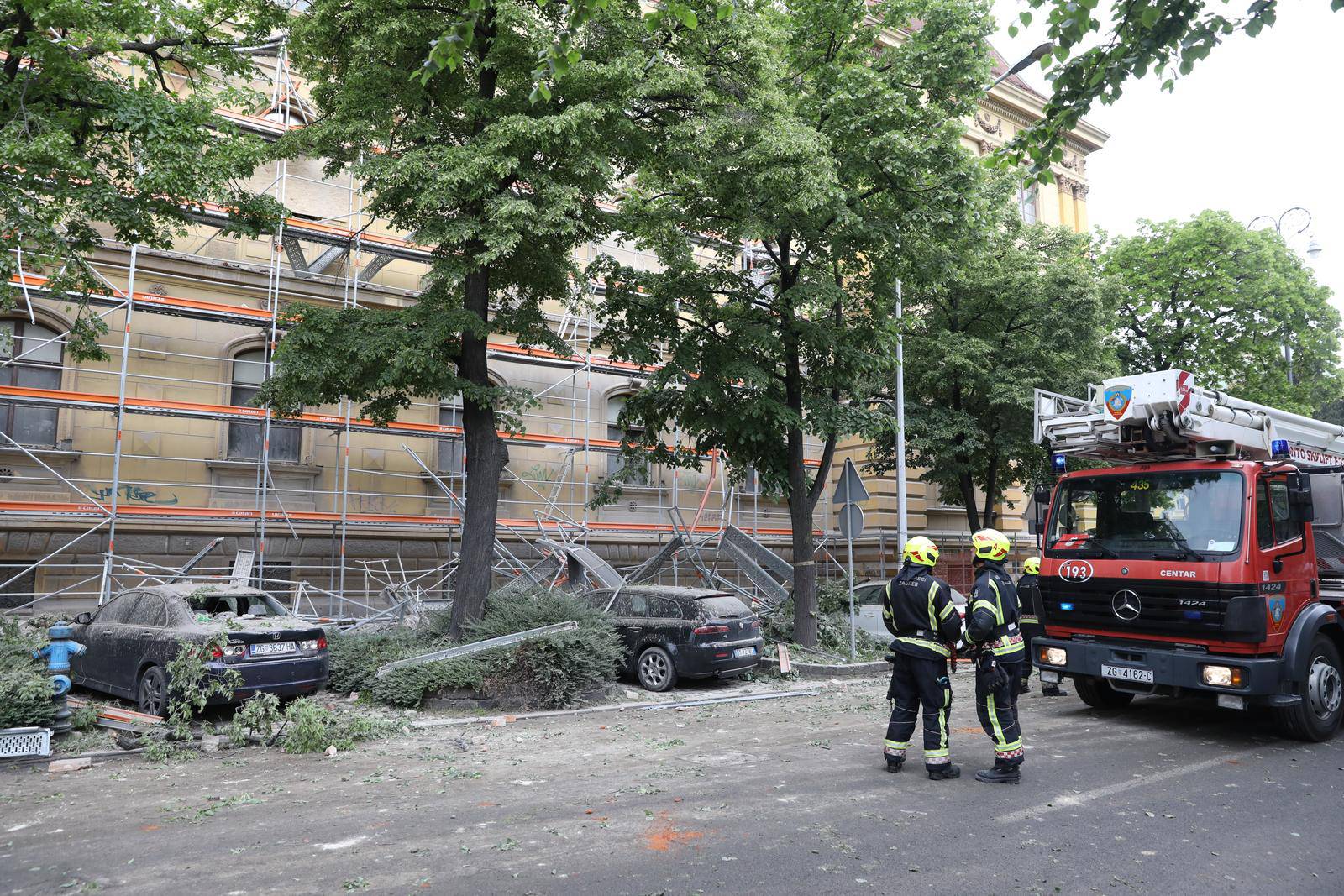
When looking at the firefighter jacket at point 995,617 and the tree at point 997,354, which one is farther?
the tree at point 997,354

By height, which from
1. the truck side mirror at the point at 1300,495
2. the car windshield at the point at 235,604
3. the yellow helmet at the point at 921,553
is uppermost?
the truck side mirror at the point at 1300,495

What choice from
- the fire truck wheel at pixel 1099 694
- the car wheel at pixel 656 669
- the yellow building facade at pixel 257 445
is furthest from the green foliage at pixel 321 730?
the fire truck wheel at pixel 1099 694

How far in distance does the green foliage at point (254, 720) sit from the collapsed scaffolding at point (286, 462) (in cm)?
571

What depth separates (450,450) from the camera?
19.1 m

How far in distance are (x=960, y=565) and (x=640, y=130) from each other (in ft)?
51.4

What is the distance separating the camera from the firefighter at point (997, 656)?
6.72m

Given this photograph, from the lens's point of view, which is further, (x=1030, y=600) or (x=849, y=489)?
(x=849, y=489)

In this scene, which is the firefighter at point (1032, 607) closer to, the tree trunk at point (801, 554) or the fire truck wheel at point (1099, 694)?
the fire truck wheel at point (1099, 694)

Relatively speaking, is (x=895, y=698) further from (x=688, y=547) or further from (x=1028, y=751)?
(x=688, y=547)

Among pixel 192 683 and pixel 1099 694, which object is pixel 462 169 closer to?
pixel 192 683

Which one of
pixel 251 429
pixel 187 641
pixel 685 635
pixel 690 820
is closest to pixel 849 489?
pixel 685 635

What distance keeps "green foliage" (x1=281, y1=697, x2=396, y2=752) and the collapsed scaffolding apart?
545 centimetres

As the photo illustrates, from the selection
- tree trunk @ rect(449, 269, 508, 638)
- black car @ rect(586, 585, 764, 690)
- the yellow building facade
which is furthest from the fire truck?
the yellow building facade

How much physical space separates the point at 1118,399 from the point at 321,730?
324 inches
